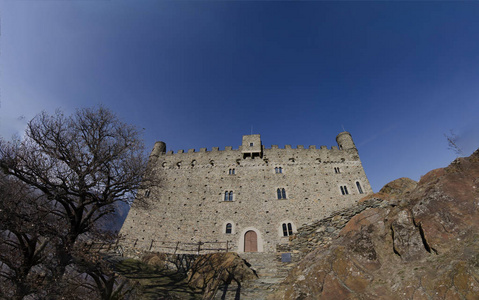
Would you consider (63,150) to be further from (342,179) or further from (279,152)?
(342,179)

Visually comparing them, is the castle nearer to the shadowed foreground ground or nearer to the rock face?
the shadowed foreground ground

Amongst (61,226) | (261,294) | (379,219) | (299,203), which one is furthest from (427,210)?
(299,203)

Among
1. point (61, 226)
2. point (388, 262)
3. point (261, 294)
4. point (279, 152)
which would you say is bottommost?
point (261, 294)

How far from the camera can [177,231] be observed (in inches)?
781

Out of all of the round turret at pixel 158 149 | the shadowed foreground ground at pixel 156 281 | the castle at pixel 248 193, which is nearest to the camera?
the shadowed foreground ground at pixel 156 281

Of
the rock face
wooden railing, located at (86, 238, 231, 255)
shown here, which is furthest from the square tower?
the rock face

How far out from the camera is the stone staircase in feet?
22.5

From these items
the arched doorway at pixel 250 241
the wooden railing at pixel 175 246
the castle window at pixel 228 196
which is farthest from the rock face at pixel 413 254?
the castle window at pixel 228 196

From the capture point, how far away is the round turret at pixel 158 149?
26.5m

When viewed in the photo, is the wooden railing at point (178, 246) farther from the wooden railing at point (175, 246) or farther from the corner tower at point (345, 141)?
the corner tower at point (345, 141)

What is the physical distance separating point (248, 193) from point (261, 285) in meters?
14.4

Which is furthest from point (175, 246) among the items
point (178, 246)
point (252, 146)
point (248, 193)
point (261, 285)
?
point (252, 146)

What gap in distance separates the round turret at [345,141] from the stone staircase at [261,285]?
787 inches

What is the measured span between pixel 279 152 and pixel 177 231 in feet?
49.9
